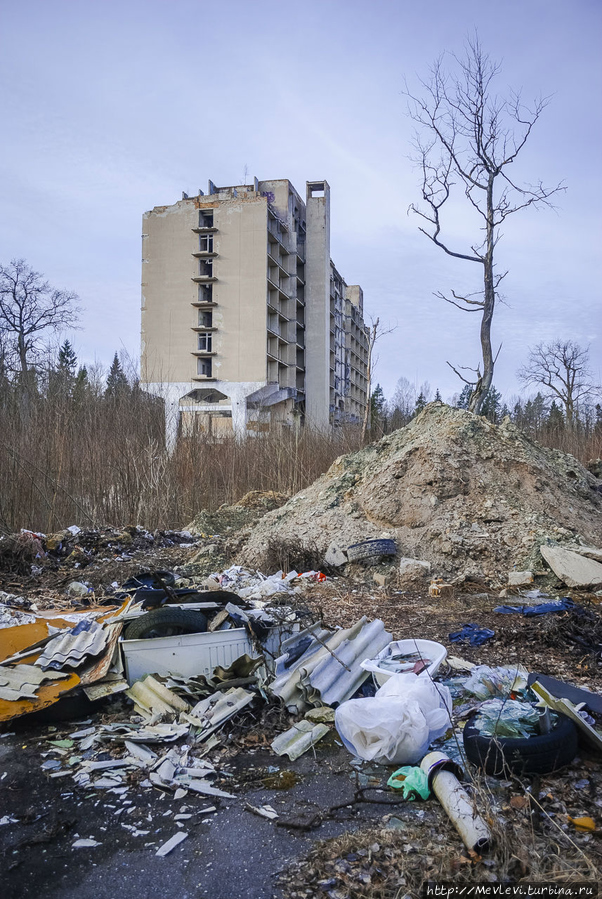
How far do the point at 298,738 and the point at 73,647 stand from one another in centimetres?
169

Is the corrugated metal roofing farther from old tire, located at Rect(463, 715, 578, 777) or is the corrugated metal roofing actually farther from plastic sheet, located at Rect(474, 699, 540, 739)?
old tire, located at Rect(463, 715, 578, 777)

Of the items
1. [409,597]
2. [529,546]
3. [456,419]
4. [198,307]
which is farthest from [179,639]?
[198,307]

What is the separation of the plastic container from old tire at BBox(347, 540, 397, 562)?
404 centimetres

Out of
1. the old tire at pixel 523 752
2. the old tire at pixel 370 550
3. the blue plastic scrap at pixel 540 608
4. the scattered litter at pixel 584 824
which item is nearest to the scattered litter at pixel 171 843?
the old tire at pixel 523 752

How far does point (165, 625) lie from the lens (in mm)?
4172

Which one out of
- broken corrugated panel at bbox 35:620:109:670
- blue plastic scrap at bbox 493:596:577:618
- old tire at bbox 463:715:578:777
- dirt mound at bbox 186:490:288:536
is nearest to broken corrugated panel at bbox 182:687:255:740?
broken corrugated panel at bbox 35:620:109:670

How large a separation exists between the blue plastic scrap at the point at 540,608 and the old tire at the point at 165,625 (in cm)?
359

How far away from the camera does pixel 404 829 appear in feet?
8.05

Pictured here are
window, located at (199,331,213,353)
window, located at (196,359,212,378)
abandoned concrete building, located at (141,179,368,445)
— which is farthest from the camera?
window, located at (199,331,213,353)

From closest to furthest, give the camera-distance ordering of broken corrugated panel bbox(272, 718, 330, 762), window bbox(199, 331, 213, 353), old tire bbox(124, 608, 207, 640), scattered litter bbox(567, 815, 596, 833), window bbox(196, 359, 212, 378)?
scattered litter bbox(567, 815, 596, 833) → broken corrugated panel bbox(272, 718, 330, 762) → old tire bbox(124, 608, 207, 640) → window bbox(196, 359, 212, 378) → window bbox(199, 331, 213, 353)

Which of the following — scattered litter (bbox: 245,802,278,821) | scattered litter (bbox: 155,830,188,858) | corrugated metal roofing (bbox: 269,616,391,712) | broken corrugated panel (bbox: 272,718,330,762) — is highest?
corrugated metal roofing (bbox: 269,616,391,712)

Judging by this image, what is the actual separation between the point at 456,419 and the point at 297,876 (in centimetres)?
872

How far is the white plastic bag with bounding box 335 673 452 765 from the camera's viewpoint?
2.98 m

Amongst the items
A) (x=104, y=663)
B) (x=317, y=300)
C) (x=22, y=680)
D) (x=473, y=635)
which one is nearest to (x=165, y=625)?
(x=104, y=663)
